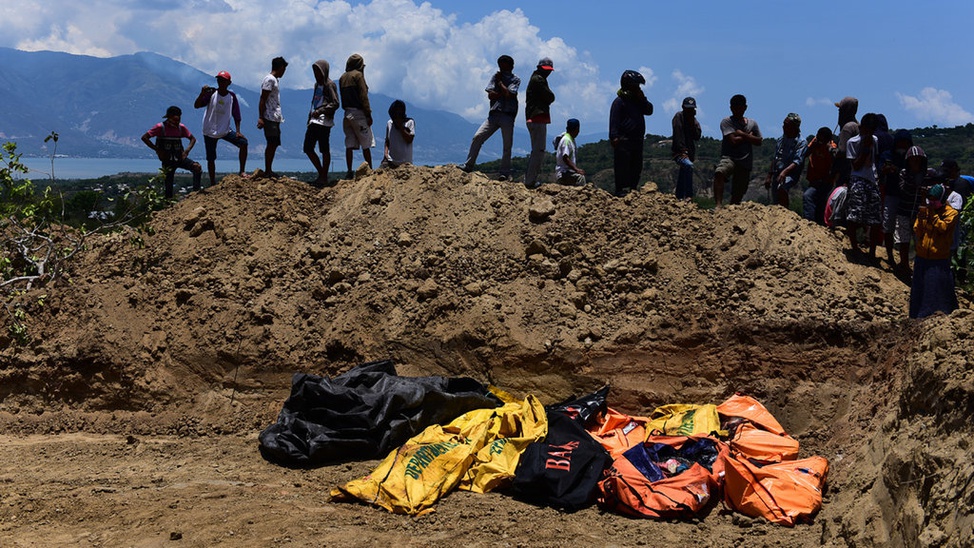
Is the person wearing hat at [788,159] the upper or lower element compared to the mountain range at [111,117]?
lower

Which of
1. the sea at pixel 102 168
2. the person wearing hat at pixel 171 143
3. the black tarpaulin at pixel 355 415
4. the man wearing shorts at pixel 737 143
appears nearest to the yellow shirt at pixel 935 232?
the man wearing shorts at pixel 737 143

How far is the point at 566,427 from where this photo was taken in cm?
594

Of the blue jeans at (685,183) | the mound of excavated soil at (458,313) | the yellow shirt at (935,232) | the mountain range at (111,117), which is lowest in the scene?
the mound of excavated soil at (458,313)

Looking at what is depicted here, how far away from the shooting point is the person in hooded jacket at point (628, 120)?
27.4 feet

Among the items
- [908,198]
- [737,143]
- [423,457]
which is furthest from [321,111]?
[908,198]

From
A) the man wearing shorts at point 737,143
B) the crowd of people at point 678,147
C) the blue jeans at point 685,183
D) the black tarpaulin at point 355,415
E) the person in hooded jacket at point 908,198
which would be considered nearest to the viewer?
the black tarpaulin at point 355,415

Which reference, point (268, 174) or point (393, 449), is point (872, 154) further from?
point (268, 174)

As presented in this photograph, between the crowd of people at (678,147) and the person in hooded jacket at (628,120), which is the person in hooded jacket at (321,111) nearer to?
Result: the crowd of people at (678,147)

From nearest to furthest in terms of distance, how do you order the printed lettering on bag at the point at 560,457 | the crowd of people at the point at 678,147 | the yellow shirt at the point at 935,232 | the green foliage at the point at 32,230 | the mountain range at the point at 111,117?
the printed lettering on bag at the point at 560,457 < the yellow shirt at the point at 935,232 < the crowd of people at the point at 678,147 < the green foliage at the point at 32,230 < the mountain range at the point at 111,117

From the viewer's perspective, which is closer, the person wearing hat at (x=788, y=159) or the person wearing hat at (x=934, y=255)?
the person wearing hat at (x=934, y=255)

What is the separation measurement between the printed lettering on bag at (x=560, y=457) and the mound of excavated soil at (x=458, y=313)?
346mm

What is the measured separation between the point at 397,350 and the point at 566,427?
6.22 ft

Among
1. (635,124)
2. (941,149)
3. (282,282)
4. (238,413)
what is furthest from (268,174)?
(941,149)

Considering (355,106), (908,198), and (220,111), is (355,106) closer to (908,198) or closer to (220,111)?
(220,111)
